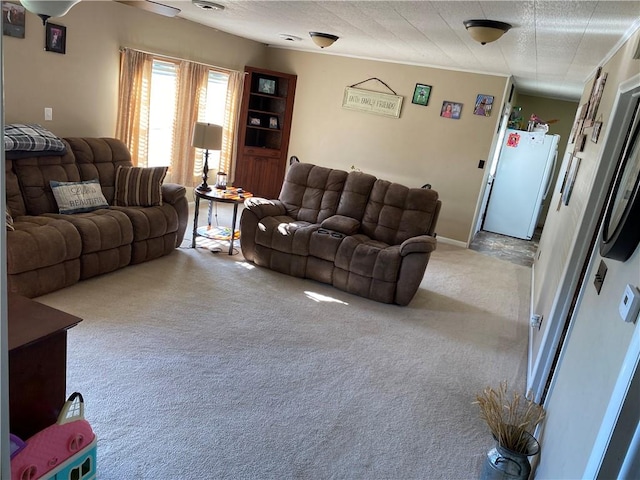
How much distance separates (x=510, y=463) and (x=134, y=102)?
4.65 meters

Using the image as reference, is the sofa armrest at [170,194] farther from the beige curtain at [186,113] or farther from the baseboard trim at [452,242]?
the baseboard trim at [452,242]

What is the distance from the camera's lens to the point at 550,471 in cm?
184

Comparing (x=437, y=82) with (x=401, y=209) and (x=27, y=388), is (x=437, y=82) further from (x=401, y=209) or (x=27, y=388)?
(x=27, y=388)

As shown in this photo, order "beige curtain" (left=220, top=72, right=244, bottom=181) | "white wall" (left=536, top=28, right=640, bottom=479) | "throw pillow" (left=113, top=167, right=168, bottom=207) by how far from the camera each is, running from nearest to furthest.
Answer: "white wall" (left=536, top=28, right=640, bottom=479) < "throw pillow" (left=113, top=167, right=168, bottom=207) < "beige curtain" (left=220, top=72, right=244, bottom=181)

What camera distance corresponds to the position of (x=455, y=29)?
11.6 ft

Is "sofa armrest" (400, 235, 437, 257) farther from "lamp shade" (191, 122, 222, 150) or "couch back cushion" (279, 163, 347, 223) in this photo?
"lamp shade" (191, 122, 222, 150)

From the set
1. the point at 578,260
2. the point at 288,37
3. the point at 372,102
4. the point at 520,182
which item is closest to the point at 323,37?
the point at 288,37

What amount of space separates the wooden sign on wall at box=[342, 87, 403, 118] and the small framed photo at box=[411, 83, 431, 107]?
201 millimetres

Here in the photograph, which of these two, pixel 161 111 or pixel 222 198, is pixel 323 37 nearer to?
pixel 222 198

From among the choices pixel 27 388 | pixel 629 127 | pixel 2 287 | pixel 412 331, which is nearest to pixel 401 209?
pixel 412 331

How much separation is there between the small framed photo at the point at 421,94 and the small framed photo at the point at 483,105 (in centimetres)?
63

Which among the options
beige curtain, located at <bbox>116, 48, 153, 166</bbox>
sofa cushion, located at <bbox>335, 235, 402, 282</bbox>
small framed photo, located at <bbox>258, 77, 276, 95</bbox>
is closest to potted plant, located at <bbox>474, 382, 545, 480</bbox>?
sofa cushion, located at <bbox>335, 235, 402, 282</bbox>

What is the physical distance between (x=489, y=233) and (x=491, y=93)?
2576mm

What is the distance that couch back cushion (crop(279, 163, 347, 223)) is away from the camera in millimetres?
4777
